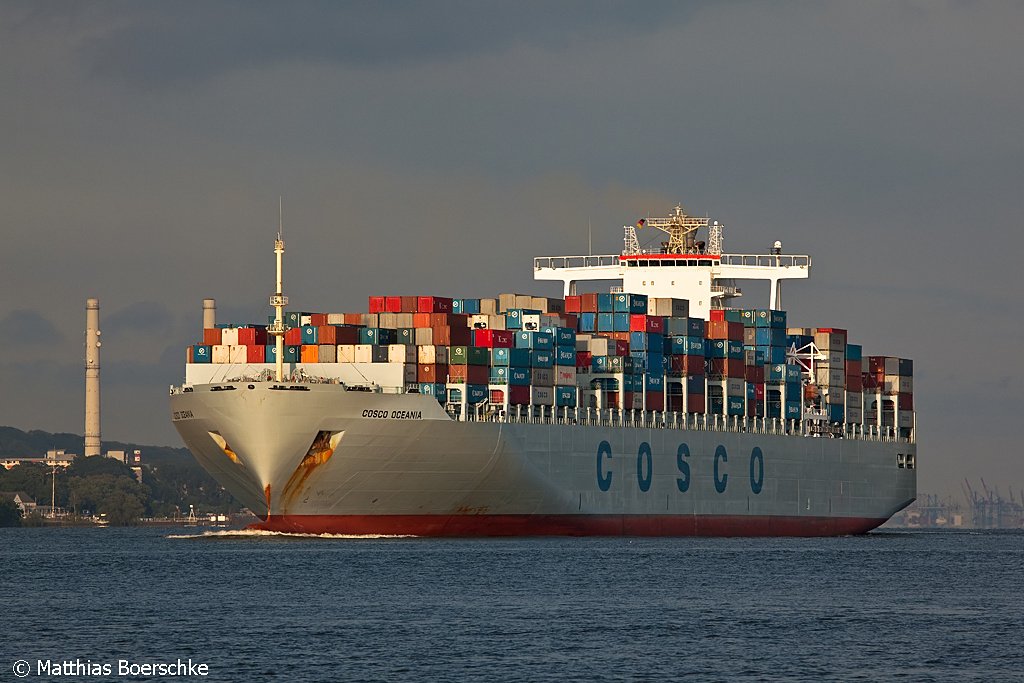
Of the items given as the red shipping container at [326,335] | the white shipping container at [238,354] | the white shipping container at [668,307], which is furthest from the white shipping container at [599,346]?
the white shipping container at [238,354]

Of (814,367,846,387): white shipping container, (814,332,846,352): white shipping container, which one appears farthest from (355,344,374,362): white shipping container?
(814,367,846,387): white shipping container

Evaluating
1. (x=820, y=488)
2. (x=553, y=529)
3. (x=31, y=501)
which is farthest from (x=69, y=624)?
(x=31, y=501)

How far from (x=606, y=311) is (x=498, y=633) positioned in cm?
4180

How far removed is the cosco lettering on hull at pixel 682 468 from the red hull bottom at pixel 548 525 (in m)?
1.44

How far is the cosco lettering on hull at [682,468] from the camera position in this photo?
80.4 m

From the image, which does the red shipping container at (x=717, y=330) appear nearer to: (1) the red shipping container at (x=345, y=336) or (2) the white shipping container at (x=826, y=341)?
(2) the white shipping container at (x=826, y=341)

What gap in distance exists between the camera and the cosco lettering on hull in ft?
264

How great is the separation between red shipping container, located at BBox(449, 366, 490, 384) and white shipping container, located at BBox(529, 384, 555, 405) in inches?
113

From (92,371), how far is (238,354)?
97474mm

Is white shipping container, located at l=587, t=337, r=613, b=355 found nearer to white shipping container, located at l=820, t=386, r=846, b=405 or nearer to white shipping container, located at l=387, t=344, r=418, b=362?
white shipping container, located at l=387, t=344, r=418, b=362

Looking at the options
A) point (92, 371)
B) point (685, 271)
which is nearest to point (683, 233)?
point (685, 271)

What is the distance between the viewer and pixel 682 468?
8531cm

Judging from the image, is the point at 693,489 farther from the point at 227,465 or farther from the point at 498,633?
the point at 498,633

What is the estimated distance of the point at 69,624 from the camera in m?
44.5
